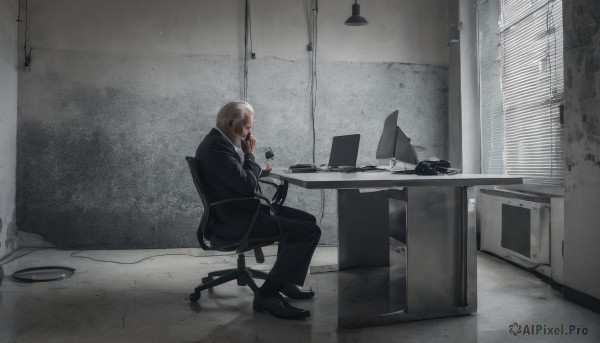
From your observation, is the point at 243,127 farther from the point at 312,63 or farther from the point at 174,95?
the point at 312,63

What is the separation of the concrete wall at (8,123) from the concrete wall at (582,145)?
4.67 m

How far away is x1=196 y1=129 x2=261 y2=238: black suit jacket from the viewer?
266 cm

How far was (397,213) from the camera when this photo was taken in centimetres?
350

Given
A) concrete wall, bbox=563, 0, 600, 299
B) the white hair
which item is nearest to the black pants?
the white hair

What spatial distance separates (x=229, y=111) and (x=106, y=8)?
2.72m

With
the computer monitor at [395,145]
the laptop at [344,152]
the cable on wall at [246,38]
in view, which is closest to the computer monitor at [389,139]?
the computer monitor at [395,145]

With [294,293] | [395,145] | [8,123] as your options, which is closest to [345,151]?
[395,145]

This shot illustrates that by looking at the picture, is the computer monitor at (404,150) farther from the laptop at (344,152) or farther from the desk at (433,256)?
the desk at (433,256)

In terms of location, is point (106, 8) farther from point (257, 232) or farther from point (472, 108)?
point (472, 108)

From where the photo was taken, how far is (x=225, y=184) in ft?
8.85

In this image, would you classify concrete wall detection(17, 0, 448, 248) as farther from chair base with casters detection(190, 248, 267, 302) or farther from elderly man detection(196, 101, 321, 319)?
elderly man detection(196, 101, 321, 319)

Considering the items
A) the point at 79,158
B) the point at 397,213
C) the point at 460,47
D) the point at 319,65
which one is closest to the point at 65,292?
the point at 79,158

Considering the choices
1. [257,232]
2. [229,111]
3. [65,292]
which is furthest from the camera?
[65,292]

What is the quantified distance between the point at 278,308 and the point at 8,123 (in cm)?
341
